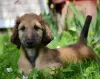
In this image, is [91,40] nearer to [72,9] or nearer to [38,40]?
[72,9]

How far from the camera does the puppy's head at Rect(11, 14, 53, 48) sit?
4.30 m

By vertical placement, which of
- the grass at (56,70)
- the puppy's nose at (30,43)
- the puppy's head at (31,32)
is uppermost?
the puppy's head at (31,32)

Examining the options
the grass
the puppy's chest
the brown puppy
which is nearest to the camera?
the grass

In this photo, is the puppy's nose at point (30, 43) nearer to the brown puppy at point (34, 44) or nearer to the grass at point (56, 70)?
the brown puppy at point (34, 44)

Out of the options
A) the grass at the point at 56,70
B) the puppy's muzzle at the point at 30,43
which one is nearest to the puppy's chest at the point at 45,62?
the grass at the point at 56,70

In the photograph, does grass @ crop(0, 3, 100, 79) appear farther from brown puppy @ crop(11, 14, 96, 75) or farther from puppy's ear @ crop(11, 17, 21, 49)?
puppy's ear @ crop(11, 17, 21, 49)

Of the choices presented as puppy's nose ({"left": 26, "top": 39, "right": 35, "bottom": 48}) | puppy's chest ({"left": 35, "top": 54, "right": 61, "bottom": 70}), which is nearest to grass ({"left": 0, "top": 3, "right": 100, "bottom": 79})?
puppy's chest ({"left": 35, "top": 54, "right": 61, "bottom": 70})

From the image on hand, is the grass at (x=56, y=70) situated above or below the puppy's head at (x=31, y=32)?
below

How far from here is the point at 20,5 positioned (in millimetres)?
8727

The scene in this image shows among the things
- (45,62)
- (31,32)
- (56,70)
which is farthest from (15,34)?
(56,70)

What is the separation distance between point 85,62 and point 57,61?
0.36 m

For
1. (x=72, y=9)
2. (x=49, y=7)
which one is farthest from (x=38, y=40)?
(x=49, y=7)

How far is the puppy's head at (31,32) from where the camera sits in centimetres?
430

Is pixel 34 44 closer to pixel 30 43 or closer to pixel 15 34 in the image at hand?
pixel 30 43
